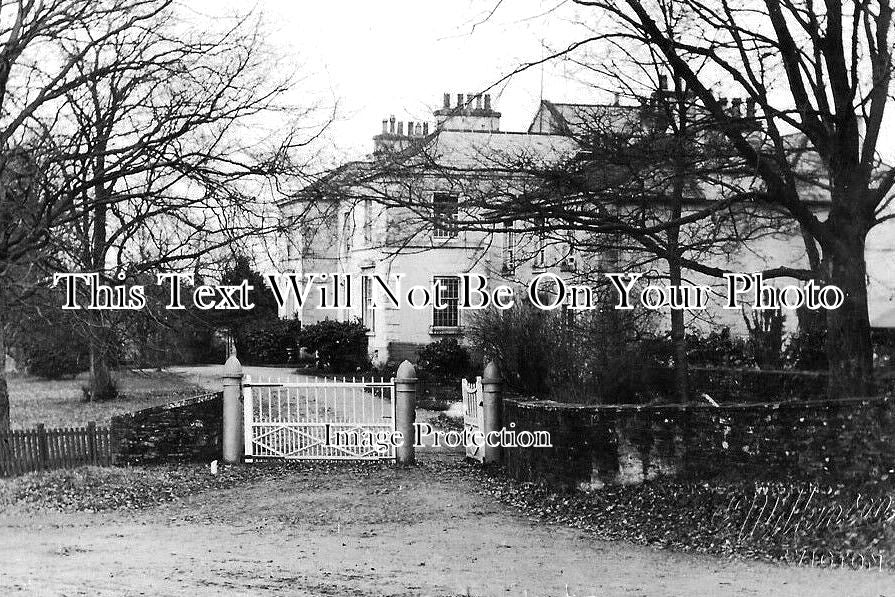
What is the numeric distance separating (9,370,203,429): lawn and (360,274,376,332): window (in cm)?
545

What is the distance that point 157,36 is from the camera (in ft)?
55.1

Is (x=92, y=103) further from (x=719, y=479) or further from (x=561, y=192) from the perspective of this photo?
(x=719, y=479)

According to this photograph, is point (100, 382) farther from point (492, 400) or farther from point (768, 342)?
point (768, 342)

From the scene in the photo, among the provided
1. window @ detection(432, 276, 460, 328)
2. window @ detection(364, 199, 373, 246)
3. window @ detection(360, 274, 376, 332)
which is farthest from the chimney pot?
window @ detection(360, 274, 376, 332)

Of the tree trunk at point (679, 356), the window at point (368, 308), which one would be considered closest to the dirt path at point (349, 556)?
the tree trunk at point (679, 356)

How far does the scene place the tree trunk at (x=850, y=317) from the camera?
12164 mm

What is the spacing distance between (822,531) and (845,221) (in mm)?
4059

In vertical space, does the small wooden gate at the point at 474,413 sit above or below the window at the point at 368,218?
below

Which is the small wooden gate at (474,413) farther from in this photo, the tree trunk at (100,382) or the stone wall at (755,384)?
the tree trunk at (100,382)

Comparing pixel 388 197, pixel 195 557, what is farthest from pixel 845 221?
pixel 195 557

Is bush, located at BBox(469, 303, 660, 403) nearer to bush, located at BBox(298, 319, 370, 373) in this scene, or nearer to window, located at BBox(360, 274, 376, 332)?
bush, located at BBox(298, 319, 370, 373)

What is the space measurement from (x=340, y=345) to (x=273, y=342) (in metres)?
4.81

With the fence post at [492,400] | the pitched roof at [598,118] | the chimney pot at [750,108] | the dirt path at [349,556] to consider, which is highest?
the chimney pot at [750,108]

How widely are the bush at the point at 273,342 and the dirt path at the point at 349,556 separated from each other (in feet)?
59.9
